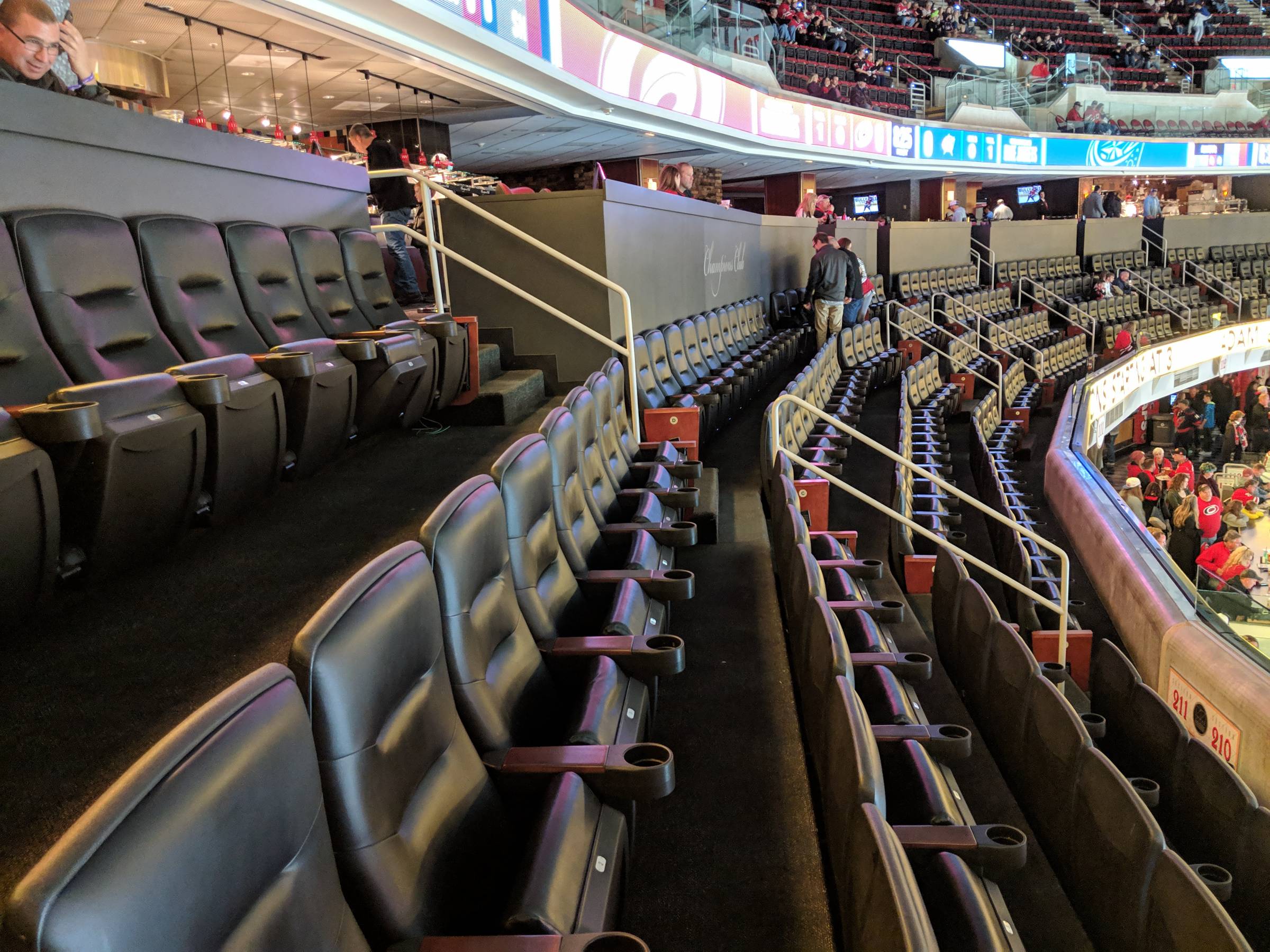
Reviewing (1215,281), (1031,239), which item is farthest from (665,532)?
(1215,281)

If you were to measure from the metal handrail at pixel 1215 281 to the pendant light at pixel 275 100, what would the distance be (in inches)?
496

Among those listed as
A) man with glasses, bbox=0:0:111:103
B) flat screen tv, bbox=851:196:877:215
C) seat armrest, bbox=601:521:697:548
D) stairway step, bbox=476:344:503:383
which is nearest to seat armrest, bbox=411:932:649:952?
seat armrest, bbox=601:521:697:548

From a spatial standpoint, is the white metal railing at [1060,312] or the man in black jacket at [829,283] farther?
the white metal railing at [1060,312]

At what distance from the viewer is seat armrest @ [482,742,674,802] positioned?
1087 millimetres

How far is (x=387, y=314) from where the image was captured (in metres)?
2.90

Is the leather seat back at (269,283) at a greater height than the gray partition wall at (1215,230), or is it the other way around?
the gray partition wall at (1215,230)

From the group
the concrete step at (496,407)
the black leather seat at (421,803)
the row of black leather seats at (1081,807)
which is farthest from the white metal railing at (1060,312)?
the black leather seat at (421,803)

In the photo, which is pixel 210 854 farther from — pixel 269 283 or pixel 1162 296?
pixel 1162 296

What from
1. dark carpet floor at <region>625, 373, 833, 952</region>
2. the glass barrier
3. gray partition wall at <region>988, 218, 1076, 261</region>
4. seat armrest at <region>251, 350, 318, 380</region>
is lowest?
dark carpet floor at <region>625, 373, 833, 952</region>

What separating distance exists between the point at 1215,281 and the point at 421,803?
15.6 metres

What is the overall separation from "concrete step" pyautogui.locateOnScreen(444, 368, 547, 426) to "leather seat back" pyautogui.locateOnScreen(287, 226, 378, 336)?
0.39 meters

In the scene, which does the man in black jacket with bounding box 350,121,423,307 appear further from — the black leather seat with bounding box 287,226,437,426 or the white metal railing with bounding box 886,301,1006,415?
the white metal railing with bounding box 886,301,1006,415

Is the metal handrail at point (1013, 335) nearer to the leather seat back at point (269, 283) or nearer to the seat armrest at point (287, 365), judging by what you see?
the leather seat back at point (269, 283)

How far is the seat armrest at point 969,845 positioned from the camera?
124cm
